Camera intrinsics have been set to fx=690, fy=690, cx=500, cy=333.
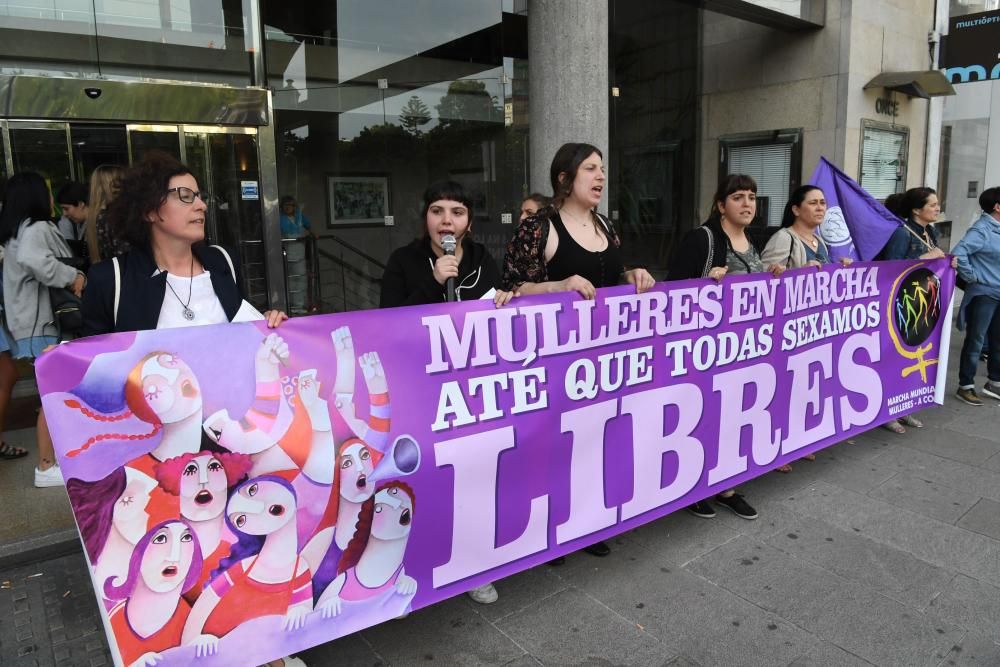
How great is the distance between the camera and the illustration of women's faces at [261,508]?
2275mm

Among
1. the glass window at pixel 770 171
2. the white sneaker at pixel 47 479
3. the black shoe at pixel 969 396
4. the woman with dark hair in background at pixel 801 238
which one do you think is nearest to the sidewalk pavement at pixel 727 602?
the white sneaker at pixel 47 479

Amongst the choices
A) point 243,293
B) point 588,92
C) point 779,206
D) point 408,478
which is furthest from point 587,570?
point 779,206

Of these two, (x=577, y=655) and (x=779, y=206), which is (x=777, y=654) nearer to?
(x=577, y=655)

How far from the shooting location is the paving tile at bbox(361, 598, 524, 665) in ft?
8.98

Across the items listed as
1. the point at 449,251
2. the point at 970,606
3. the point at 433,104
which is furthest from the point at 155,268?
the point at 433,104

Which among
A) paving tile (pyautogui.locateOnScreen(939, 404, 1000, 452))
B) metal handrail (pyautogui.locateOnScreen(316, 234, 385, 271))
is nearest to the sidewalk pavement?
paving tile (pyautogui.locateOnScreen(939, 404, 1000, 452))

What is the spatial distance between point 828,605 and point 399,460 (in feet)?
6.62

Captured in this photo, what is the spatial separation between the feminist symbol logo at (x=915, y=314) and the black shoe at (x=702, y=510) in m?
2.12

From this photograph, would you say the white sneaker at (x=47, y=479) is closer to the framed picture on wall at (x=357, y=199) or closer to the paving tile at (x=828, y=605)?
the paving tile at (x=828, y=605)

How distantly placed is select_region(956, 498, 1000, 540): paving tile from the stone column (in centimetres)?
392

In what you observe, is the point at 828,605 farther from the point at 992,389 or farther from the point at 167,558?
the point at 992,389

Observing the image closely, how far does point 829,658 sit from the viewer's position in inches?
106

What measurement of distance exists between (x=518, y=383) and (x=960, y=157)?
1148 centimetres

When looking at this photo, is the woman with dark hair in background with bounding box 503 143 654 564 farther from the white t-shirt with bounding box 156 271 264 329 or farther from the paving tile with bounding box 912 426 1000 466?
the paving tile with bounding box 912 426 1000 466
